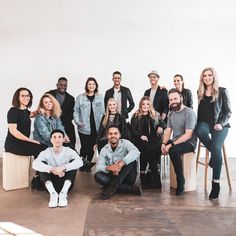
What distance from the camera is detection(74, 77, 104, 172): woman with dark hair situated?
4867 millimetres

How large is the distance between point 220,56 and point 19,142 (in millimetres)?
4017

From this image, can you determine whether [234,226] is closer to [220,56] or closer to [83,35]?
[220,56]

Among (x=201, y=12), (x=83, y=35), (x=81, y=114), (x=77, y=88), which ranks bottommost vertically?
(x=81, y=114)

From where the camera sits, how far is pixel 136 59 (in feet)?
20.6

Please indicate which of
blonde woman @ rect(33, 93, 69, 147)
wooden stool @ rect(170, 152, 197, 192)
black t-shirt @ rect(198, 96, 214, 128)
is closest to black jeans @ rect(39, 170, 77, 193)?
blonde woman @ rect(33, 93, 69, 147)

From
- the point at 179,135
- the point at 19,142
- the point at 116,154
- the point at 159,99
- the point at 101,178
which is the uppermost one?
the point at 159,99

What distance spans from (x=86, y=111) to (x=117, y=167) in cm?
135

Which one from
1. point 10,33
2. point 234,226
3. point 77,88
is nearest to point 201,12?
point 77,88

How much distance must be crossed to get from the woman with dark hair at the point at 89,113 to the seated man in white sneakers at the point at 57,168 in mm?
1013

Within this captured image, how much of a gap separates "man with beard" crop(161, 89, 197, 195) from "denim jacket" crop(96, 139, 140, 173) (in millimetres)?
376

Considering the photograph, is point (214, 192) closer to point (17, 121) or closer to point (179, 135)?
point (179, 135)

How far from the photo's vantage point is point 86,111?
16.0 feet

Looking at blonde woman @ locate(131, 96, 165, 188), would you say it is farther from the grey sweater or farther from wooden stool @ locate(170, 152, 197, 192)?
the grey sweater

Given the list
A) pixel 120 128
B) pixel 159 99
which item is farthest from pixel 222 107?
pixel 120 128
